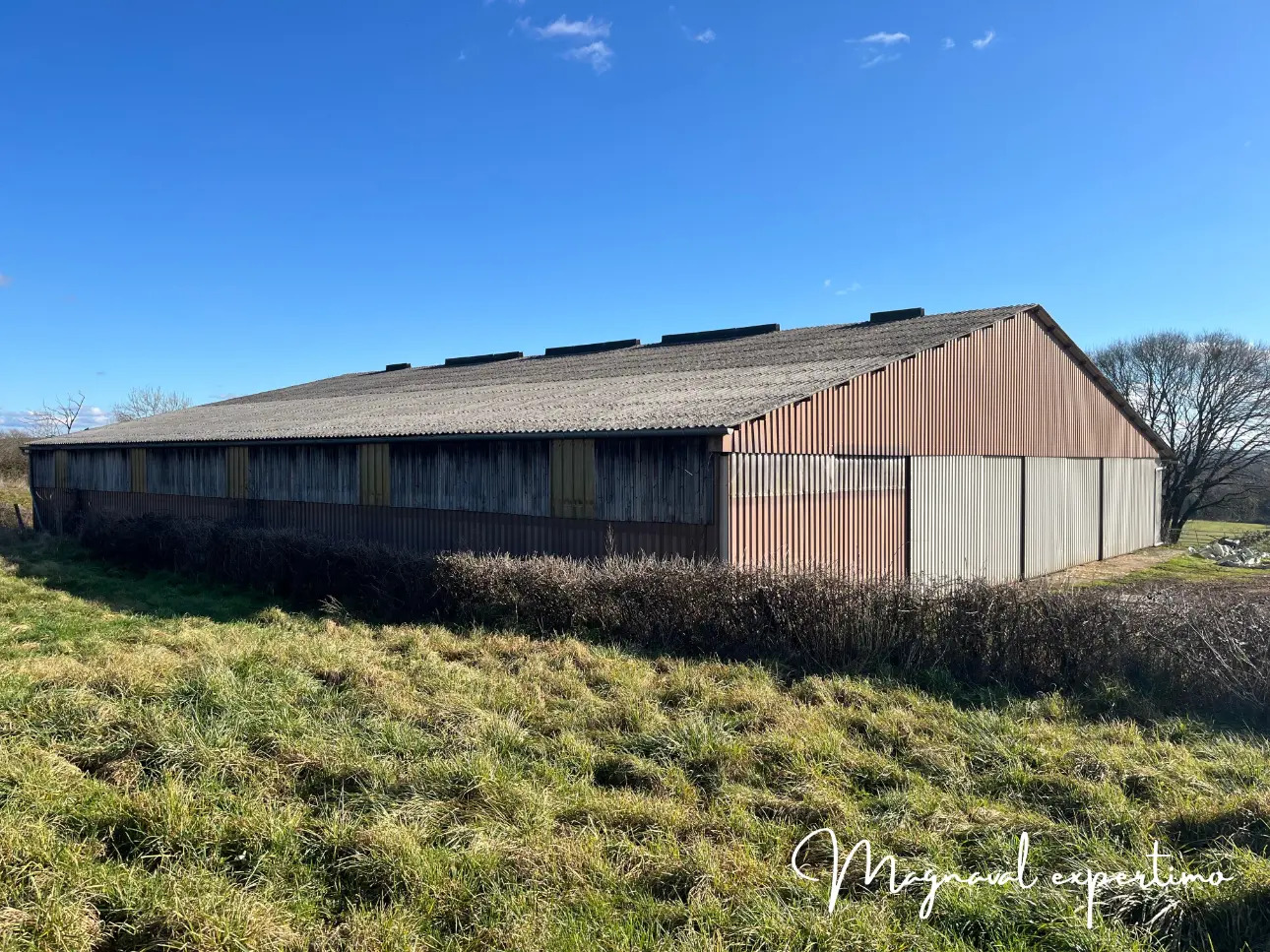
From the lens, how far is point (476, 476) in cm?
1398

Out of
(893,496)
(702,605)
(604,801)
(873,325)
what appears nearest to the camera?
(604,801)

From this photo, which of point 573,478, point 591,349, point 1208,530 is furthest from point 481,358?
point 1208,530

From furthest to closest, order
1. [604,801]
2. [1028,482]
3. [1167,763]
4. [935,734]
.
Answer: [1028,482], [935,734], [1167,763], [604,801]

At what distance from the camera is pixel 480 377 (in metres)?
24.6

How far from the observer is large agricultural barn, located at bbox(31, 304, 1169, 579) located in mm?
11711

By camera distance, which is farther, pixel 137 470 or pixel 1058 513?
pixel 137 470

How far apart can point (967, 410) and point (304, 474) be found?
45.6ft

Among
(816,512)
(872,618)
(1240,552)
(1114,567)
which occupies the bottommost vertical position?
(1114,567)

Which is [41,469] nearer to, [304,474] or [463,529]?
[304,474]

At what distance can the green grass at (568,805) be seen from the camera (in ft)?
11.9

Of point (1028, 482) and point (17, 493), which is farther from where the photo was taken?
point (17, 493)

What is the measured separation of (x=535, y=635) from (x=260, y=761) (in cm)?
399

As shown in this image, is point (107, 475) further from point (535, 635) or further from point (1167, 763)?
point (1167, 763)

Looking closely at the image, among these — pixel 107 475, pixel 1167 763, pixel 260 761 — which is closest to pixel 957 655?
pixel 1167 763
